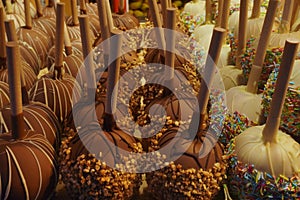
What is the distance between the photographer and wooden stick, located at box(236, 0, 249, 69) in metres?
0.80

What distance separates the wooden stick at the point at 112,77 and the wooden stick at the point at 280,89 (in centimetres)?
26

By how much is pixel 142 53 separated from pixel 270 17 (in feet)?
1.18

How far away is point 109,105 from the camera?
0.65 m

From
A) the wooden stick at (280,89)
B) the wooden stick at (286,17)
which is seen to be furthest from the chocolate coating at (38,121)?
the wooden stick at (286,17)

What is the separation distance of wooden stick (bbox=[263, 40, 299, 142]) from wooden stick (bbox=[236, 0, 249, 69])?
246 millimetres

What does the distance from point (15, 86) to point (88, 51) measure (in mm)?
143

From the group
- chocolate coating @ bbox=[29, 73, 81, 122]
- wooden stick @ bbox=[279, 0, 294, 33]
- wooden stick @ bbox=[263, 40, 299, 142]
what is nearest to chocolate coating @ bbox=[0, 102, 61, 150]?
chocolate coating @ bbox=[29, 73, 81, 122]

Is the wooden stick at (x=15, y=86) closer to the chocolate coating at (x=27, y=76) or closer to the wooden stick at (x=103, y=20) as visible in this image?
the wooden stick at (x=103, y=20)

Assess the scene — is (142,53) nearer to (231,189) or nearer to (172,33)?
(172,33)

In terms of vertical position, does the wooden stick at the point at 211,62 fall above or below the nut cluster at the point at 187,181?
above

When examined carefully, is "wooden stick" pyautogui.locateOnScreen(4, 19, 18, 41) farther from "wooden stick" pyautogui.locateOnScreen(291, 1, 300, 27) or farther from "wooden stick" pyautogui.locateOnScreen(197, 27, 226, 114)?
"wooden stick" pyautogui.locateOnScreen(291, 1, 300, 27)

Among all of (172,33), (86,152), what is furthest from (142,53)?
(86,152)

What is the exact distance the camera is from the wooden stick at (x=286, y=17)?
0.87m

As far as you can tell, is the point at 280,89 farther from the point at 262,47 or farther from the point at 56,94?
the point at 56,94
